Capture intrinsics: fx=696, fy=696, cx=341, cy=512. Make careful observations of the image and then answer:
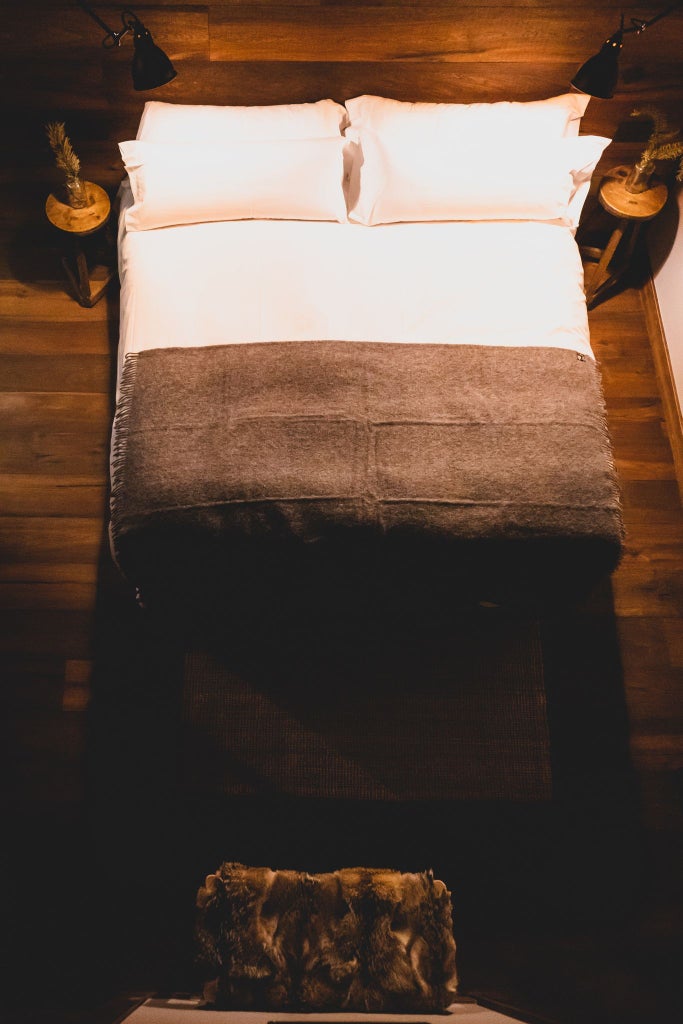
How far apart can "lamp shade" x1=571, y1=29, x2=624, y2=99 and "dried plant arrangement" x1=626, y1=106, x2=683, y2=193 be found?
0.42 metres

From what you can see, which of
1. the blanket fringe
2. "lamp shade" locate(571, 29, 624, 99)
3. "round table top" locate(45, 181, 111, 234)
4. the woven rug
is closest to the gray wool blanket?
the blanket fringe

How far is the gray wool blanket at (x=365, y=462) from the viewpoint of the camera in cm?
205

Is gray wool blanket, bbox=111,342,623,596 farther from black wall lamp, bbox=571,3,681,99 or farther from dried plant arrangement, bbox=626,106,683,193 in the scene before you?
dried plant arrangement, bbox=626,106,683,193

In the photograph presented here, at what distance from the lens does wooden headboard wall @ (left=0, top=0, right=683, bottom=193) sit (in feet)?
8.08

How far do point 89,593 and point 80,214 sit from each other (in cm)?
141

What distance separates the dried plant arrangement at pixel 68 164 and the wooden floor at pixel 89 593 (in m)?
0.45

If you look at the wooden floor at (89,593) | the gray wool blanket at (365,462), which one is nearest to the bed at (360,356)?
the gray wool blanket at (365,462)

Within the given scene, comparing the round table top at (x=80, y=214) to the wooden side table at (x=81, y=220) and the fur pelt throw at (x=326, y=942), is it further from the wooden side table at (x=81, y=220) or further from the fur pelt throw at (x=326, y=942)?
the fur pelt throw at (x=326, y=942)

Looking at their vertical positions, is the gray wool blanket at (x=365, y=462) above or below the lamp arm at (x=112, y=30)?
below

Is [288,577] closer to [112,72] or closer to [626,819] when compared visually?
[626,819]

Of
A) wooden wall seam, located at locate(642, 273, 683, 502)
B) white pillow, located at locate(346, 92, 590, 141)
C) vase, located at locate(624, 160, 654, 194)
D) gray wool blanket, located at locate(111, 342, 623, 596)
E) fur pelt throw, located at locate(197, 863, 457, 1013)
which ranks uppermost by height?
white pillow, located at locate(346, 92, 590, 141)

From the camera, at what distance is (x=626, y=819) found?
2.29 meters

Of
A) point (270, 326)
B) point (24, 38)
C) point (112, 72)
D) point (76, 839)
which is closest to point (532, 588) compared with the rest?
point (270, 326)

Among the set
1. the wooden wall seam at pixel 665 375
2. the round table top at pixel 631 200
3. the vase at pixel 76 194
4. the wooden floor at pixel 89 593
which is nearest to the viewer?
the wooden floor at pixel 89 593
